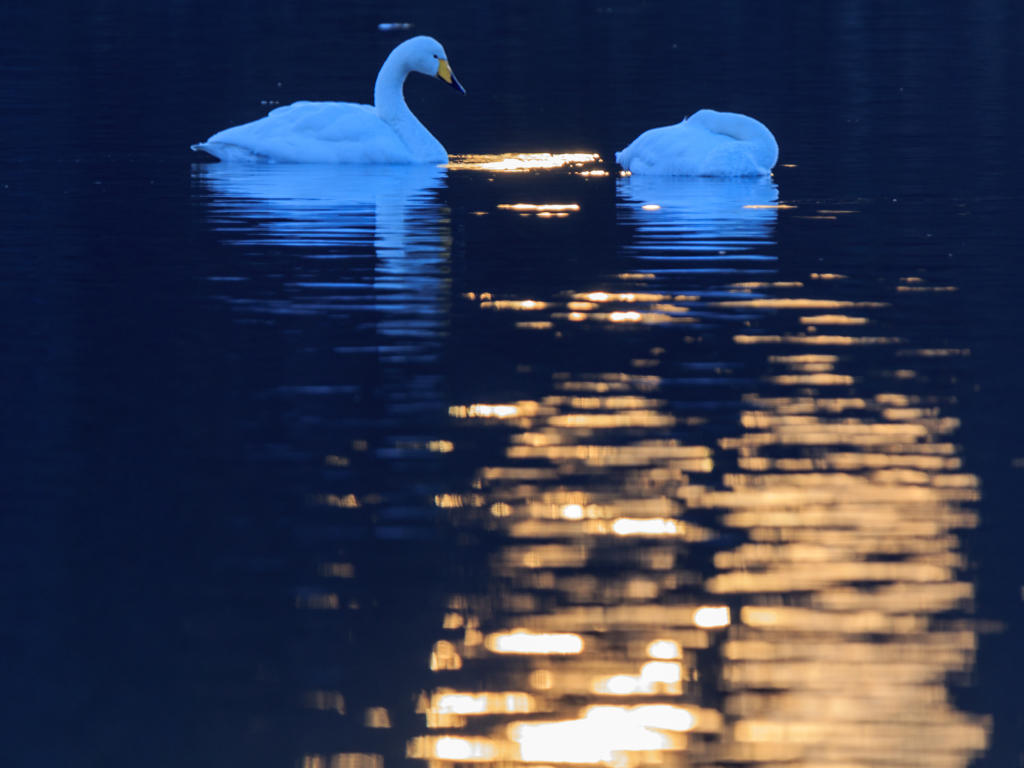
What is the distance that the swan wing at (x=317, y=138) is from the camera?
2311 cm

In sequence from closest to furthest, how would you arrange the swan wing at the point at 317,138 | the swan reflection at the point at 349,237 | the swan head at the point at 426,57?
the swan reflection at the point at 349,237
the swan wing at the point at 317,138
the swan head at the point at 426,57

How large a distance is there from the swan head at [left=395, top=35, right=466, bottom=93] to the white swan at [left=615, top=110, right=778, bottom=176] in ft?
10.7

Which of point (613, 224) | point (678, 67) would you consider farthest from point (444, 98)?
point (613, 224)

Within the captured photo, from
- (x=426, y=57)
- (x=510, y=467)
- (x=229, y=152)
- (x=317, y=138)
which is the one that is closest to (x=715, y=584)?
(x=510, y=467)

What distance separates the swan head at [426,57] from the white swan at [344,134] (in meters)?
0.03

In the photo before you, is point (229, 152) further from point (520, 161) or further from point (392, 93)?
point (520, 161)

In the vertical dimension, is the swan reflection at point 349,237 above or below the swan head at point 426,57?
below

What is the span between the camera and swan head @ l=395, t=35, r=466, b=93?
2419 cm

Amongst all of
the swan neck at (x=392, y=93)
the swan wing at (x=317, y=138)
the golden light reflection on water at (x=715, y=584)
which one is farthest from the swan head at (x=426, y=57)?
the golden light reflection on water at (x=715, y=584)

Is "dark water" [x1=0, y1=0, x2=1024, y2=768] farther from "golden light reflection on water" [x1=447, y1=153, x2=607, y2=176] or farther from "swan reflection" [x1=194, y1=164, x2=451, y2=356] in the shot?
"golden light reflection on water" [x1=447, y1=153, x2=607, y2=176]

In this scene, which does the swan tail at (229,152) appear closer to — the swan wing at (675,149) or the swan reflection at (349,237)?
the swan reflection at (349,237)

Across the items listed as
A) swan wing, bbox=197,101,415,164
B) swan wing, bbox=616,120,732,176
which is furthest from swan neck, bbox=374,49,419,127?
swan wing, bbox=616,120,732,176

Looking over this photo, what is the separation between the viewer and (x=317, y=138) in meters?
23.5

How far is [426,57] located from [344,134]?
1965 millimetres
